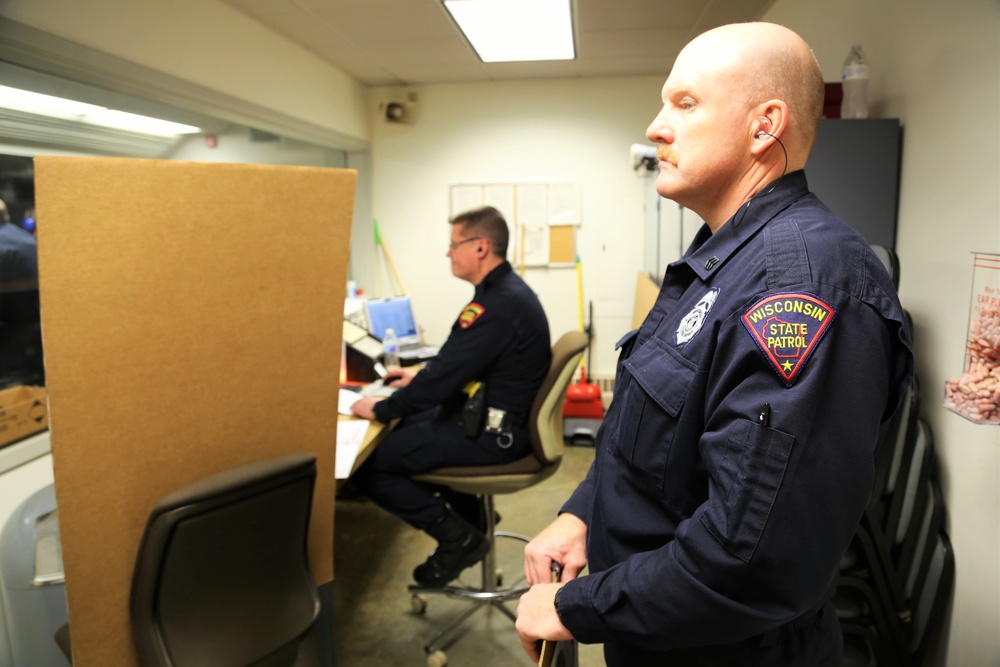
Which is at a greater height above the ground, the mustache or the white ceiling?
the white ceiling

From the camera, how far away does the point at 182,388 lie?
42.4 inches

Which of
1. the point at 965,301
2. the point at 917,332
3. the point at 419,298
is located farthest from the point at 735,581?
the point at 419,298

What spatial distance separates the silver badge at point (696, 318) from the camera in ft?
2.50

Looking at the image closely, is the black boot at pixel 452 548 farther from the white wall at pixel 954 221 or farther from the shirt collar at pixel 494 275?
the white wall at pixel 954 221

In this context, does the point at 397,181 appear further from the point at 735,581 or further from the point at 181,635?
the point at 735,581

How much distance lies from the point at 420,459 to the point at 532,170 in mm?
2614

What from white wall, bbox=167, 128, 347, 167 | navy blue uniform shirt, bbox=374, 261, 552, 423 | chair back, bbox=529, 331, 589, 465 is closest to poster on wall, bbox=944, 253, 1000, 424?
chair back, bbox=529, 331, 589, 465

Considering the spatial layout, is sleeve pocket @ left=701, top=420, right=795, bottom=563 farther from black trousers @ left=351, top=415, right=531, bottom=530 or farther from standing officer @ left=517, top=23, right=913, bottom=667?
black trousers @ left=351, top=415, right=531, bottom=530

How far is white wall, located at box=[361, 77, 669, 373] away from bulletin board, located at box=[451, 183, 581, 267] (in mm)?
53

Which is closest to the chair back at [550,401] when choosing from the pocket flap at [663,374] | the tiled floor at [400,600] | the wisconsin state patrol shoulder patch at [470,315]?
the wisconsin state patrol shoulder patch at [470,315]

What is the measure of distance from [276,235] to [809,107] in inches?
36.0

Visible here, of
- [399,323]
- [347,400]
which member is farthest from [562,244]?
[347,400]

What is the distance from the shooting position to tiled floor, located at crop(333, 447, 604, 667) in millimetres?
2084

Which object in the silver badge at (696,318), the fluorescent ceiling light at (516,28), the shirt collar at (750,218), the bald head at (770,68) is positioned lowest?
the silver badge at (696,318)
